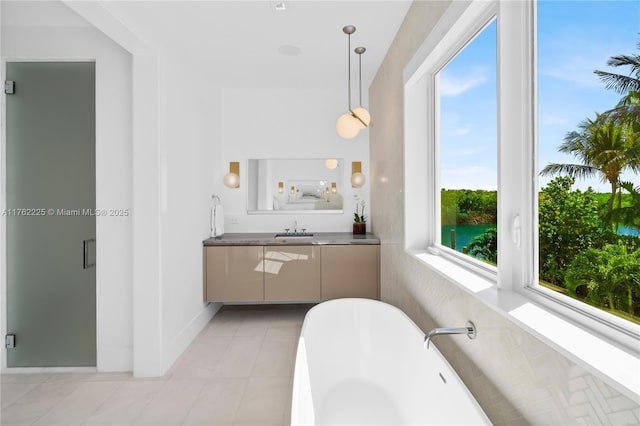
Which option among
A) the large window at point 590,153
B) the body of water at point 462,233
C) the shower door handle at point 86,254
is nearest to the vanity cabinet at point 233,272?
the shower door handle at point 86,254

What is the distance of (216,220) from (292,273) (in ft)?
3.45

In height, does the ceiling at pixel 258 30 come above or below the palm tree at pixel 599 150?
above

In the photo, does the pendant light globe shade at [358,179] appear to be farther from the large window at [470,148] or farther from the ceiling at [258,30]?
the large window at [470,148]

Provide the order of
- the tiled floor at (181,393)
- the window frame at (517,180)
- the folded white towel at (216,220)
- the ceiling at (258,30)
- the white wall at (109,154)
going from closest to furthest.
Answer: the window frame at (517,180) → the tiled floor at (181,393) → the ceiling at (258,30) → the white wall at (109,154) → the folded white towel at (216,220)

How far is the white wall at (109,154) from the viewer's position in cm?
221

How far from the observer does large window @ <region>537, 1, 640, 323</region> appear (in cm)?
80

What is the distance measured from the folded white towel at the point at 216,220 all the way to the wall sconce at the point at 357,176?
5.12 feet

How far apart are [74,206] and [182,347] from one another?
4.69 ft

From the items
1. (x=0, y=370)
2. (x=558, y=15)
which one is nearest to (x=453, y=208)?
(x=558, y=15)

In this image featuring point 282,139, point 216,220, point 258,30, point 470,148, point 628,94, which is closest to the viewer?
point 628,94

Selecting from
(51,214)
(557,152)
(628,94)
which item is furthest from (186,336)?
(628,94)

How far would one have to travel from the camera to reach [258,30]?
7.63 feet

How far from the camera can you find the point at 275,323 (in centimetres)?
310

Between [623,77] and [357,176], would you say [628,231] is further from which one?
[357,176]
